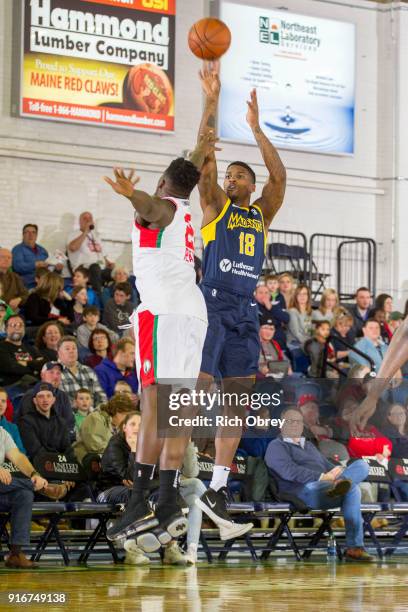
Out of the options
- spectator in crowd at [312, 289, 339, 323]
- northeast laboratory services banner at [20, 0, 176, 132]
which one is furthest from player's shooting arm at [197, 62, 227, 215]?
northeast laboratory services banner at [20, 0, 176, 132]

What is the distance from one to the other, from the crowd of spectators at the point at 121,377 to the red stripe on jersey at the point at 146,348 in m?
0.33

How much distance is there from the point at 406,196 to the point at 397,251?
109 cm

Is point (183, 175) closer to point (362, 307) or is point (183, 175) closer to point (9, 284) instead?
point (9, 284)

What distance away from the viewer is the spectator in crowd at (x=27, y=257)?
16859 millimetres

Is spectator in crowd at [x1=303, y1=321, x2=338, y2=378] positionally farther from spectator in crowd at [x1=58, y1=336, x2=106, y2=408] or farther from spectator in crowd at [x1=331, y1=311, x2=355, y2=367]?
spectator in crowd at [x1=58, y1=336, x2=106, y2=408]

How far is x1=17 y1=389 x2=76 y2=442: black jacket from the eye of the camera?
11.3 metres

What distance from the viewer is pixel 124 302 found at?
53.4 ft

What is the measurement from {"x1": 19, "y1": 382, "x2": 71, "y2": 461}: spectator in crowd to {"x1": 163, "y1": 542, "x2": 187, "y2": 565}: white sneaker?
1430 mm

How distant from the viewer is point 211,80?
27.2 ft

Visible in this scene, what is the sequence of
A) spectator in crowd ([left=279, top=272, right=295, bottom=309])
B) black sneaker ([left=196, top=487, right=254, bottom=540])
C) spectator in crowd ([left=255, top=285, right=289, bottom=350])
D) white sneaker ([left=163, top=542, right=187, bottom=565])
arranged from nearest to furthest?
1. black sneaker ([left=196, top=487, right=254, bottom=540])
2. white sneaker ([left=163, top=542, right=187, bottom=565])
3. spectator in crowd ([left=255, top=285, right=289, bottom=350])
4. spectator in crowd ([left=279, top=272, right=295, bottom=309])

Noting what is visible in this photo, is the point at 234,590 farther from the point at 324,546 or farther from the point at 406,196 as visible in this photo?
the point at 406,196

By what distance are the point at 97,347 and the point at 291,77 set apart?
9.07 metres

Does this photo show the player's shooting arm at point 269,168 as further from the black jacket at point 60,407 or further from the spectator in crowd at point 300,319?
the spectator in crowd at point 300,319

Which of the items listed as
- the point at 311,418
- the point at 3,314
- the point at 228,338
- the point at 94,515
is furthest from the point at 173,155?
the point at 228,338
